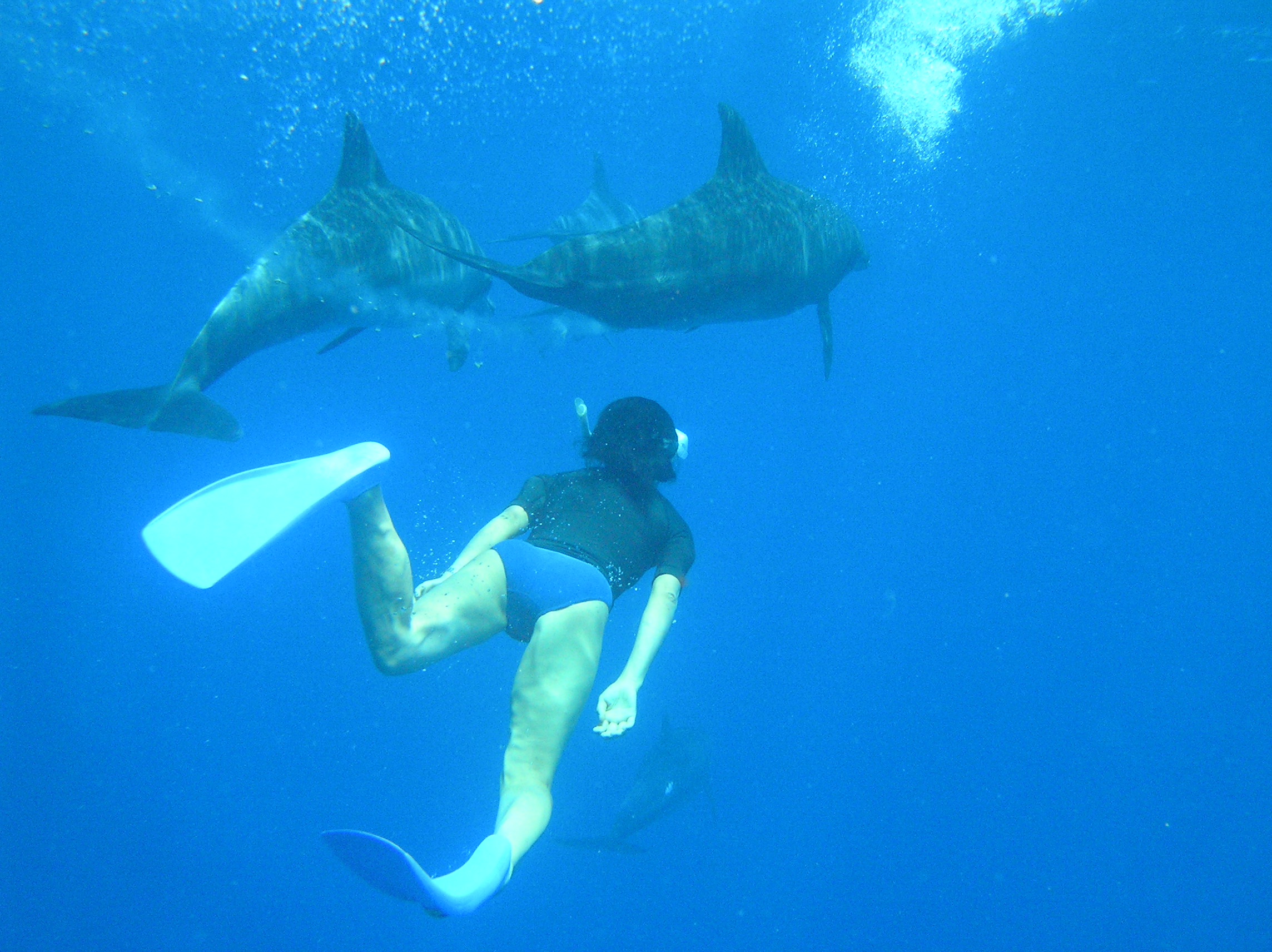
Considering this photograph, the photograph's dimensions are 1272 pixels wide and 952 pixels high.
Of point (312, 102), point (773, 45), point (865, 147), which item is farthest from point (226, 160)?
point (865, 147)

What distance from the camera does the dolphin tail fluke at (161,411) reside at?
5.74 metres

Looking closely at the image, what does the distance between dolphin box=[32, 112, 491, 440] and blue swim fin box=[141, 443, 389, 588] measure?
2976 millimetres

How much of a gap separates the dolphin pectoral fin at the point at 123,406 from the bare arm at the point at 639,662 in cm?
445

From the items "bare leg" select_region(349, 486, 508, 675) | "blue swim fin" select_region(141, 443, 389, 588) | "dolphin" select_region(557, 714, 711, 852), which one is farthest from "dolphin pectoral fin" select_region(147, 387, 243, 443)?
"dolphin" select_region(557, 714, 711, 852)

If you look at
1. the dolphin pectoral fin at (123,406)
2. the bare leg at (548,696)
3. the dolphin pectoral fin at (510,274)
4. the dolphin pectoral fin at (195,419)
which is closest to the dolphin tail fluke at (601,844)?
the bare leg at (548,696)

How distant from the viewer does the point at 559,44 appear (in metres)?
16.0

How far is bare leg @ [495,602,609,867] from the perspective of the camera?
3826mm

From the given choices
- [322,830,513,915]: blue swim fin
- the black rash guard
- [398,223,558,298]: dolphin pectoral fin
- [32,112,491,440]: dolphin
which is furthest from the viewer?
[32,112,491,440]: dolphin

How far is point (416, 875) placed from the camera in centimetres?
273

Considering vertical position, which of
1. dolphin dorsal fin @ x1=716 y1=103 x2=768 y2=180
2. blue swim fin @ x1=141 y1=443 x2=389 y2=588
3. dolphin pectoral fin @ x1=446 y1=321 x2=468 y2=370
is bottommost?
blue swim fin @ x1=141 y1=443 x2=389 y2=588

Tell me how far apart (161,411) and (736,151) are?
533cm

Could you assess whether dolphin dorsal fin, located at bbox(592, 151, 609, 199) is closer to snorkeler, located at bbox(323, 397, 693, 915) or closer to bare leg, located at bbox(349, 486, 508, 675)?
snorkeler, located at bbox(323, 397, 693, 915)

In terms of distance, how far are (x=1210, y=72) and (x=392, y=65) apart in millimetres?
19965

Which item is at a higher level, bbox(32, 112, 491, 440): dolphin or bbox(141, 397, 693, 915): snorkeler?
bbox(32, 112, 491, 440): dolphin
